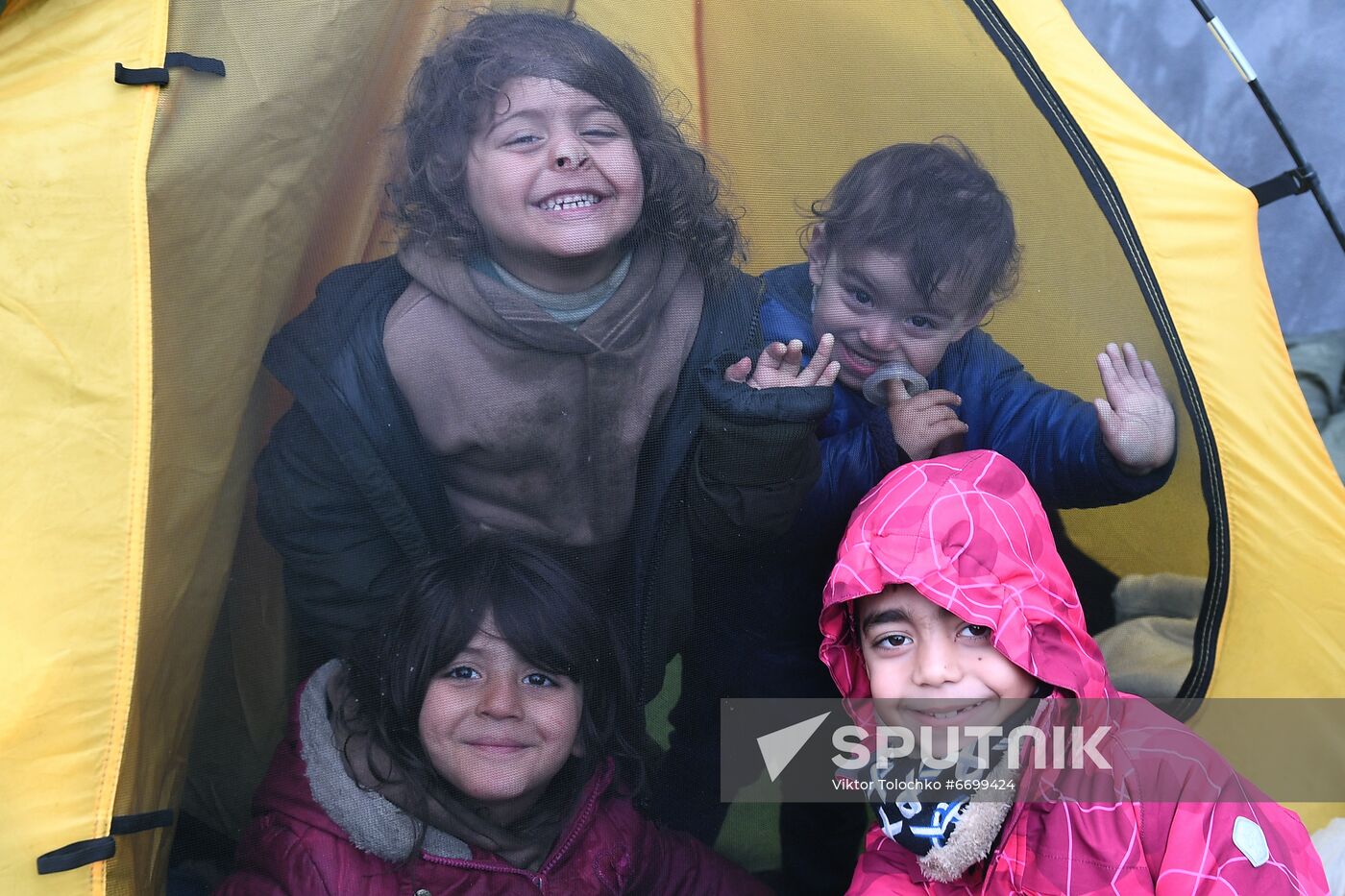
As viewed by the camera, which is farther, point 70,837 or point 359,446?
point 359,446

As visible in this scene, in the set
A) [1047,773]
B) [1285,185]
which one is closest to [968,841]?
[1047,773]

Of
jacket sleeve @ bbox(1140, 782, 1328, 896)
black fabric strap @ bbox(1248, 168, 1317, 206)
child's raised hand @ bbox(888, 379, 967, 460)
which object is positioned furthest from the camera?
black fabric strap @ bbox(1248, 168, 1317, 206)

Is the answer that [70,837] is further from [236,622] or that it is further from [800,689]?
[800,689]

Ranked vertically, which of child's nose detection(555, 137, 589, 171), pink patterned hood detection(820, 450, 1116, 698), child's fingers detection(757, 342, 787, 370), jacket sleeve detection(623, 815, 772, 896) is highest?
child's nose detection(555, 137, 589, 171)

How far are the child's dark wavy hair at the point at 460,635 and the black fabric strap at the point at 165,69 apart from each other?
0.50 meters

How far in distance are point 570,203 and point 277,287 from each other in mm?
293

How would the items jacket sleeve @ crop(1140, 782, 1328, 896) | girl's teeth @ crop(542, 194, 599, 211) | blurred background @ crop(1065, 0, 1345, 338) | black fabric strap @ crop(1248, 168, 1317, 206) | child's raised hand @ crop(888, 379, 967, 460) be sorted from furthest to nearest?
blurred background @ crop(1065, 0, 1345, 338)
black fabric strap @ crop(1248, 168, 1317, 206)
child's raised hand @ crop(888, 379, 967, 460)
girl's teeth @ crop(542, 194, 599, 211)
jacket sleeve @ crop(1140, 782, 1328, 896)

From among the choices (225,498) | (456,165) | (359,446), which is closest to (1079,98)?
(456,165)

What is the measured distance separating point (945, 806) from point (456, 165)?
0.74 m

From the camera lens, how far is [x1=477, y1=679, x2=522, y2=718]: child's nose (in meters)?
1.14

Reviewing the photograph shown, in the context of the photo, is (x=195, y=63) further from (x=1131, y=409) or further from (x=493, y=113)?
(x=1131, y=409)

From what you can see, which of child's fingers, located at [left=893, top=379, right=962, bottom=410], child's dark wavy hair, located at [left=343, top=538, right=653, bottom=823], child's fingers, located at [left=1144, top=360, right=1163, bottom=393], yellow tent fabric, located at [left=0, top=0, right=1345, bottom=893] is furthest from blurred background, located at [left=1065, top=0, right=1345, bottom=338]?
child's dark wavy hair, located at [left=343, top=538, right=653, bottom=823]

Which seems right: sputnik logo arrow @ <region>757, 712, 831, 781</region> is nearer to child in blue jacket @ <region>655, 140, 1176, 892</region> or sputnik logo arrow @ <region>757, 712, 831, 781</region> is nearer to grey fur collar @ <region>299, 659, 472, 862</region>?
child in blue jacket @ <region>655, 140, 1176, 892</region>

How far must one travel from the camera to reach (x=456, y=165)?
116 centimetres
